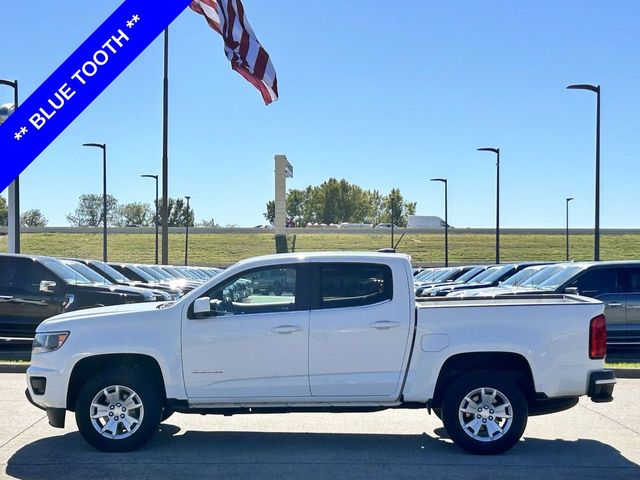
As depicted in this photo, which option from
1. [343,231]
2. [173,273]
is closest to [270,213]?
[343,231]

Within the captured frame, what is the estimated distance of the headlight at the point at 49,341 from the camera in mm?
7012

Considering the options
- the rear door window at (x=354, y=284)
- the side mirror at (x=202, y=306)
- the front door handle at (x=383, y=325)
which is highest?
the rear door window at (x=354, y=284)


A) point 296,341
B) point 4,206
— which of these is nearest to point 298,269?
point 296,341

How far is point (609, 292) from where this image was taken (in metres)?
13.5

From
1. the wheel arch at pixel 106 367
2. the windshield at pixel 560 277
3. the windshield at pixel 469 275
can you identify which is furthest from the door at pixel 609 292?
the wheel arch at pixel 106 367

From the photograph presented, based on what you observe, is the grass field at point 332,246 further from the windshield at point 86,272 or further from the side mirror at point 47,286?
the side mirror at point 47,286

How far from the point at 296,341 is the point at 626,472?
3.02 metres

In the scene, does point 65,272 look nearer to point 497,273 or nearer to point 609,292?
point 609,292

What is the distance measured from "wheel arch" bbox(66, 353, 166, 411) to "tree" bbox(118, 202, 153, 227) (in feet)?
469

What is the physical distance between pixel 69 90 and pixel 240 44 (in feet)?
20.3

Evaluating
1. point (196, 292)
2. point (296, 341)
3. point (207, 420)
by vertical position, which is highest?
point (196, 292)

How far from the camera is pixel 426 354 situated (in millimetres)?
6883

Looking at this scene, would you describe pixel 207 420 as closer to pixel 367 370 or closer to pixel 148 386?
pixel 148 386

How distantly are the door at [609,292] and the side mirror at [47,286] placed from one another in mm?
9503
